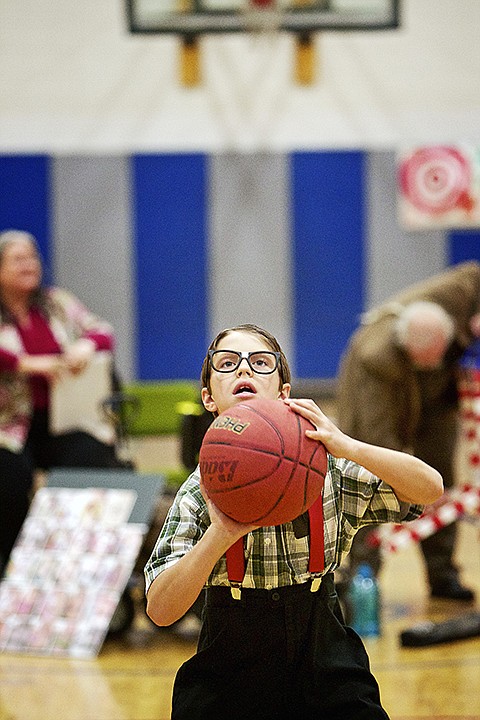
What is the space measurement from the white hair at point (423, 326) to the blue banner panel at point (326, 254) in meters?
3.16

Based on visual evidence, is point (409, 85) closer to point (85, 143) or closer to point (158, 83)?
point (158, 83)

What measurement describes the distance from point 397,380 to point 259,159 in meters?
3.52

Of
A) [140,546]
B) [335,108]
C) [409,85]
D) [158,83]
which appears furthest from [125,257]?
[140,546]

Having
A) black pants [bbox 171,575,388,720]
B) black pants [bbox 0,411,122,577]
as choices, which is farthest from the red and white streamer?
black pants [bbox 171,575,388,720]

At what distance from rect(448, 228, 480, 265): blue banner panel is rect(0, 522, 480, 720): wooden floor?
364cm

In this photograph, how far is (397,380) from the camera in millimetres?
5312

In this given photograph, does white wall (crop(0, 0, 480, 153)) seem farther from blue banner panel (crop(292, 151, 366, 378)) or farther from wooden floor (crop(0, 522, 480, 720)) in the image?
wooden floor (crop(0, 522, 480, 720))

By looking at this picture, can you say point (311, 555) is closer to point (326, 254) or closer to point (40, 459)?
point (40, 459)

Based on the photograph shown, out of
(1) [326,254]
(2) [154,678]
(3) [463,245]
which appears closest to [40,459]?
(2) [154,678]

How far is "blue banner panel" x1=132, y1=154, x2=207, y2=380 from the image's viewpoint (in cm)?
843

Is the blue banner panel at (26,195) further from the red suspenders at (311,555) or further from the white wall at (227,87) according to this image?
the red suspenders at (311,555)

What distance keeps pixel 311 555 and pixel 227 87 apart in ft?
22.1

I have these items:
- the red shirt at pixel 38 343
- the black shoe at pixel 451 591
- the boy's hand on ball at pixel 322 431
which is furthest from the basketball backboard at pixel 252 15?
the boy's hand on ball at pixel 322 431

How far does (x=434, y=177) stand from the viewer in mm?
8312
